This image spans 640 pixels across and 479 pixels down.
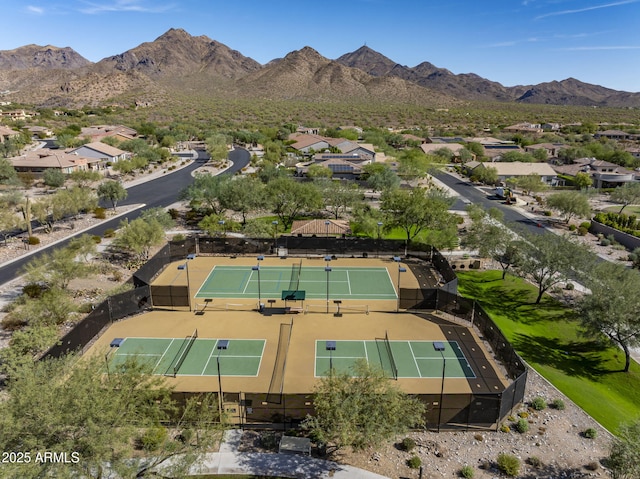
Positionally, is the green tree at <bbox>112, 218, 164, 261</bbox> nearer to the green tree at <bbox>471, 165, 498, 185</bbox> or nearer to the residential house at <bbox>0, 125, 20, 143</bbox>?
the green tree at <bbox>471, 165, 498, 185</bbox>

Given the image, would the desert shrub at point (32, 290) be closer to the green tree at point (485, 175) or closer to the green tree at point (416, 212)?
the green tree at point (416, 212)

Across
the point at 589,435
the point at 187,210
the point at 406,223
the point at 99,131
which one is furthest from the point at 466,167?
the point at 99,131

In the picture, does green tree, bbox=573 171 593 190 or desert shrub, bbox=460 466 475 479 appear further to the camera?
green tree, bbox=573 171 593 190

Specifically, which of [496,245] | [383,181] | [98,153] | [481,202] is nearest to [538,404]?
[496,245]

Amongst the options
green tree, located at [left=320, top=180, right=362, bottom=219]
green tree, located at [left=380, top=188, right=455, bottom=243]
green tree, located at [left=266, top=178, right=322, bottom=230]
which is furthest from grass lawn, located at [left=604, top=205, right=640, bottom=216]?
green tree, located at [left=266, top=178, right=322, bottom=230]

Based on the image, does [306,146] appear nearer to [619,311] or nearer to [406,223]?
[406,223]
